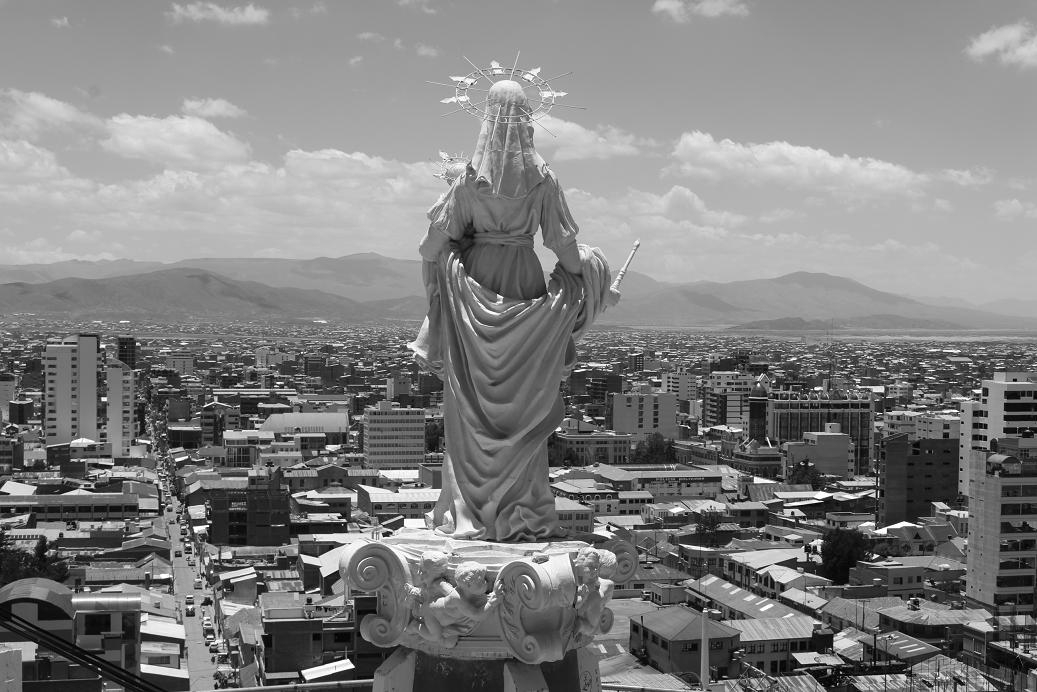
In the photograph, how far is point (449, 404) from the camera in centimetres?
584

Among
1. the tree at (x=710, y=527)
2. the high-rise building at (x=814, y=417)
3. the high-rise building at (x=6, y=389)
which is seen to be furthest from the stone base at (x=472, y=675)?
the high-rise building at (x=6, y=389)

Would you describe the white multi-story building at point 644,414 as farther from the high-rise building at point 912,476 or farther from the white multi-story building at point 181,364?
the white multi-story building at point 181,364

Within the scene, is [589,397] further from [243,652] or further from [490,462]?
[490,462]

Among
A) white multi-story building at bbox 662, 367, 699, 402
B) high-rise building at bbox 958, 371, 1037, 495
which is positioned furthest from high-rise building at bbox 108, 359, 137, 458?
white multi-story building at bbox 662, 367, 699, 402

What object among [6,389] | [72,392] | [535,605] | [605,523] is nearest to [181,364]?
[6,389]

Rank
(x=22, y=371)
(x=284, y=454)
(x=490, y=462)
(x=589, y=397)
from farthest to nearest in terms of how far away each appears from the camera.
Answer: (x=22, y=371) < (x=589, y=397) < (x=284, y=454) < (x=490, y=462)

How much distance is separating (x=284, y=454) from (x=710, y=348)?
123m

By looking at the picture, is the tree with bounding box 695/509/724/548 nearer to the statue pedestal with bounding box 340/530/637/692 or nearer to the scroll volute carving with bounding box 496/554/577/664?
the statue pedestal with bounding box 340/530/637/692

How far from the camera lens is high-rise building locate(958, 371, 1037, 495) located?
5109 centimetres

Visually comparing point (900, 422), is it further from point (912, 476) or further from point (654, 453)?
point (912, 476)

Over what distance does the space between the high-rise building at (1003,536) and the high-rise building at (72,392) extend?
5003 centimetres

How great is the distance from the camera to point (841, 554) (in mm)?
40312

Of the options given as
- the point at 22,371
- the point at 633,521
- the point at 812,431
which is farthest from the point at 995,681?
the point at 22,371

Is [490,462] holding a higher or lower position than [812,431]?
higher
